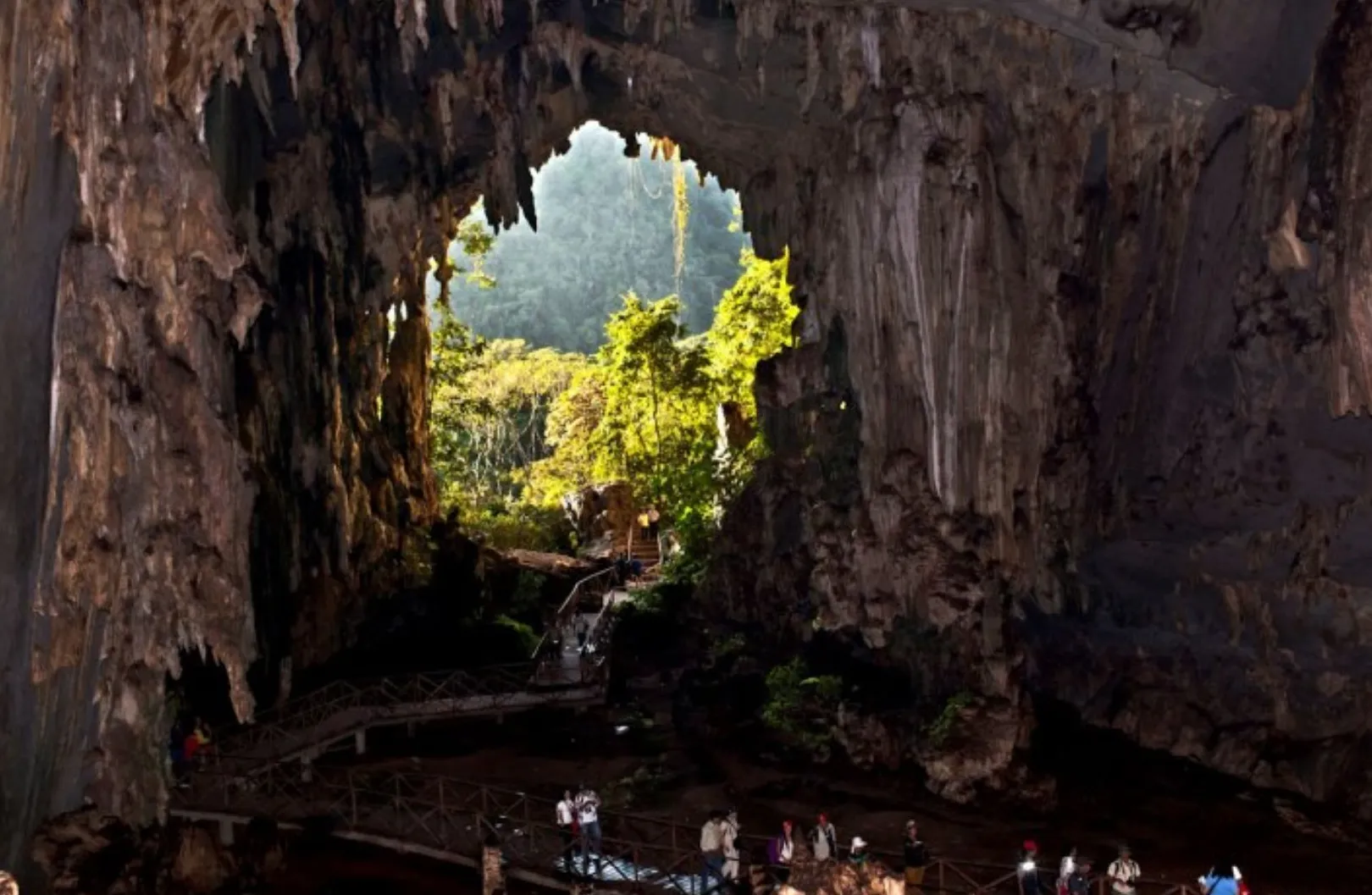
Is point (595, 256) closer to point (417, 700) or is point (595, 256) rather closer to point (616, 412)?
point (616, 412)

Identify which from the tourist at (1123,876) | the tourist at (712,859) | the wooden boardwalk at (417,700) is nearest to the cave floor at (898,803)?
the wooden boardwalk at (417,700)

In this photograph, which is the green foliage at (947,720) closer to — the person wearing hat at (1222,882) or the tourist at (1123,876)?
the tourist at (1123,876)

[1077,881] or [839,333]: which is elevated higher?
[839,333]

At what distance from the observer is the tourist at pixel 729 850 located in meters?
12.0

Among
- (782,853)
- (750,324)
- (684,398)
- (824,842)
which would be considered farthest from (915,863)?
(684,398)

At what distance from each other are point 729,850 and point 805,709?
8.27 meters

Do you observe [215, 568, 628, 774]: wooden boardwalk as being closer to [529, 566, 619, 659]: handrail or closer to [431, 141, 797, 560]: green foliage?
[529, 566, 619, 659]: handrail

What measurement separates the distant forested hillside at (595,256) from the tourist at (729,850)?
5556 cm

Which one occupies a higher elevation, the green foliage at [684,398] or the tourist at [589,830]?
the green foliage at [684,398]

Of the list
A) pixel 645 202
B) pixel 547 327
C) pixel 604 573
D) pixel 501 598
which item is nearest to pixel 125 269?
pixel 501 598

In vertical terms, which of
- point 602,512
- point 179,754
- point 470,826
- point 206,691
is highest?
point 602,512

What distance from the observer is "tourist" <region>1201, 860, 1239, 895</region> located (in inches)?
415

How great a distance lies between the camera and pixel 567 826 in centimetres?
1323

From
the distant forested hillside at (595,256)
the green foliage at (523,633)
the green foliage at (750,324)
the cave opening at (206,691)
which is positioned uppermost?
the distant forested hillside at (595,256)
